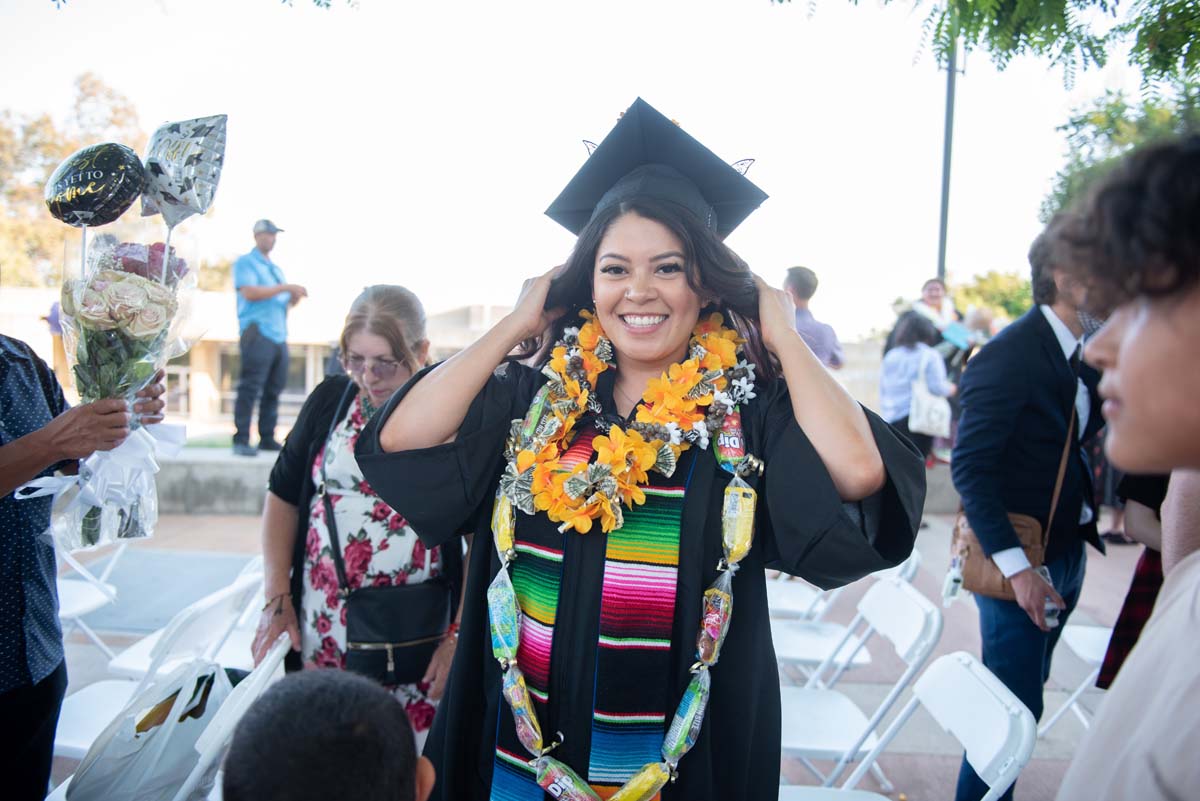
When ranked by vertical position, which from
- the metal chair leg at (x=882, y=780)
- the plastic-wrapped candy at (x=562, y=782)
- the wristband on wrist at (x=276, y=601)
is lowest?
the metal chair leg at (x=882, y=780)

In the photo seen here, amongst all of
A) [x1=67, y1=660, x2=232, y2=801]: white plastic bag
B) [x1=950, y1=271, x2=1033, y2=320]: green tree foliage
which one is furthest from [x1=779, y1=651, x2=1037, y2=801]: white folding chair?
[x1=950, y1=271, x2=1033, y2=320]: green tree foliage

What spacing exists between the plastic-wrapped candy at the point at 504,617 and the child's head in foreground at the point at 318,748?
13.8 inches

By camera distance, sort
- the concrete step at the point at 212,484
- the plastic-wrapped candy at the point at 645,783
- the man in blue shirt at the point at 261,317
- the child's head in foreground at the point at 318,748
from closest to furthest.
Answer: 1. the child's head in foreground at the point at 318,748
2. the plastic-wrapped candy at the point at 645,783
3. the man in blue shirt at the point at 261,317
4. the concrete step at the point at 212,484

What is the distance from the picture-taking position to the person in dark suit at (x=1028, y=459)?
90.2 inches

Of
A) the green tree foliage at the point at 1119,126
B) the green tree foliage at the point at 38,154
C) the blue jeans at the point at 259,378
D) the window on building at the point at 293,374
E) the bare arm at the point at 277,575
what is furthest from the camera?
the window on building at the point at 293,374

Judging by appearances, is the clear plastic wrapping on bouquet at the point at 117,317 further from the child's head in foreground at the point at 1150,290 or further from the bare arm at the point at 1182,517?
the bare arm at the point at 1182,517

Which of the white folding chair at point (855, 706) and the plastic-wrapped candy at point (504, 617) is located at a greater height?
the plastic-wrapped candy at point (504, 617)

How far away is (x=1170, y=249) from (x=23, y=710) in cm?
233

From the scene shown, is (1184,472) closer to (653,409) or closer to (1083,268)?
(1083,268)

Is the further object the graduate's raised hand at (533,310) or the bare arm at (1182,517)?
the graduate's raised hand at (533,310)

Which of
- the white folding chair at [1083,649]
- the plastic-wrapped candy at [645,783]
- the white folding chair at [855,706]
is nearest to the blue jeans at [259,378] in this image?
the white folding chair at [855,706]

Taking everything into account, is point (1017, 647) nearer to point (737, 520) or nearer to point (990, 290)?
point (737, 520)

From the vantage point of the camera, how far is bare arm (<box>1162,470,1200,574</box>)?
4.72ft

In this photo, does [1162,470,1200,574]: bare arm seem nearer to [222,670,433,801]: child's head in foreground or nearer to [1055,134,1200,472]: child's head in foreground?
[1055,134,1200,472]: child's head in foreground
